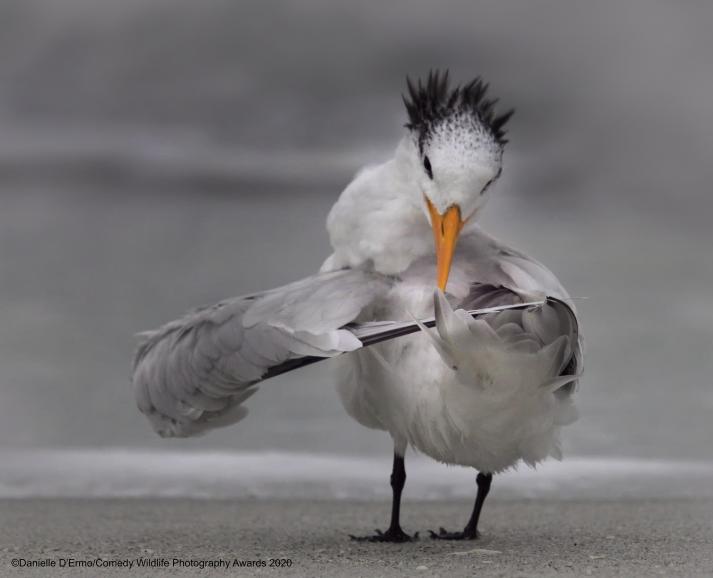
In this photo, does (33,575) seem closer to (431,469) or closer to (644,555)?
(644,555)

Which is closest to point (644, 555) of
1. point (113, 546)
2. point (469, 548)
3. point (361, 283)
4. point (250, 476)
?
point (469, 548)

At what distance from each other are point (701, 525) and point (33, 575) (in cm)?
254

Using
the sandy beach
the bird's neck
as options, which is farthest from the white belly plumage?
the sandy beach

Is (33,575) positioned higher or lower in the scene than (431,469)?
lower

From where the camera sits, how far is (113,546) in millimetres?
4488

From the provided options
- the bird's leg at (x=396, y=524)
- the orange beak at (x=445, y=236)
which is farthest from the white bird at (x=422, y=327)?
the bird's leg at (x=396, y=524)

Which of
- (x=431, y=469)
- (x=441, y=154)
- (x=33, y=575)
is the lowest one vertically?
(x=33, y=575)

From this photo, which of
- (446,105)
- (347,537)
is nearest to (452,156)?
(446,105)

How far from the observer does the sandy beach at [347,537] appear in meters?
3.92

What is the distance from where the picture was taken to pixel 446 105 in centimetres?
431

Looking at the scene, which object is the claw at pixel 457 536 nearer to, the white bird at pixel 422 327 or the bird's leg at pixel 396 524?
the bird's leg at pixel 396 524

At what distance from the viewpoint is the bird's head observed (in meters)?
4.15

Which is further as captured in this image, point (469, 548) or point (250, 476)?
point (250, 476)

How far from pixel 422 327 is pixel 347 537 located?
151 centimetres
